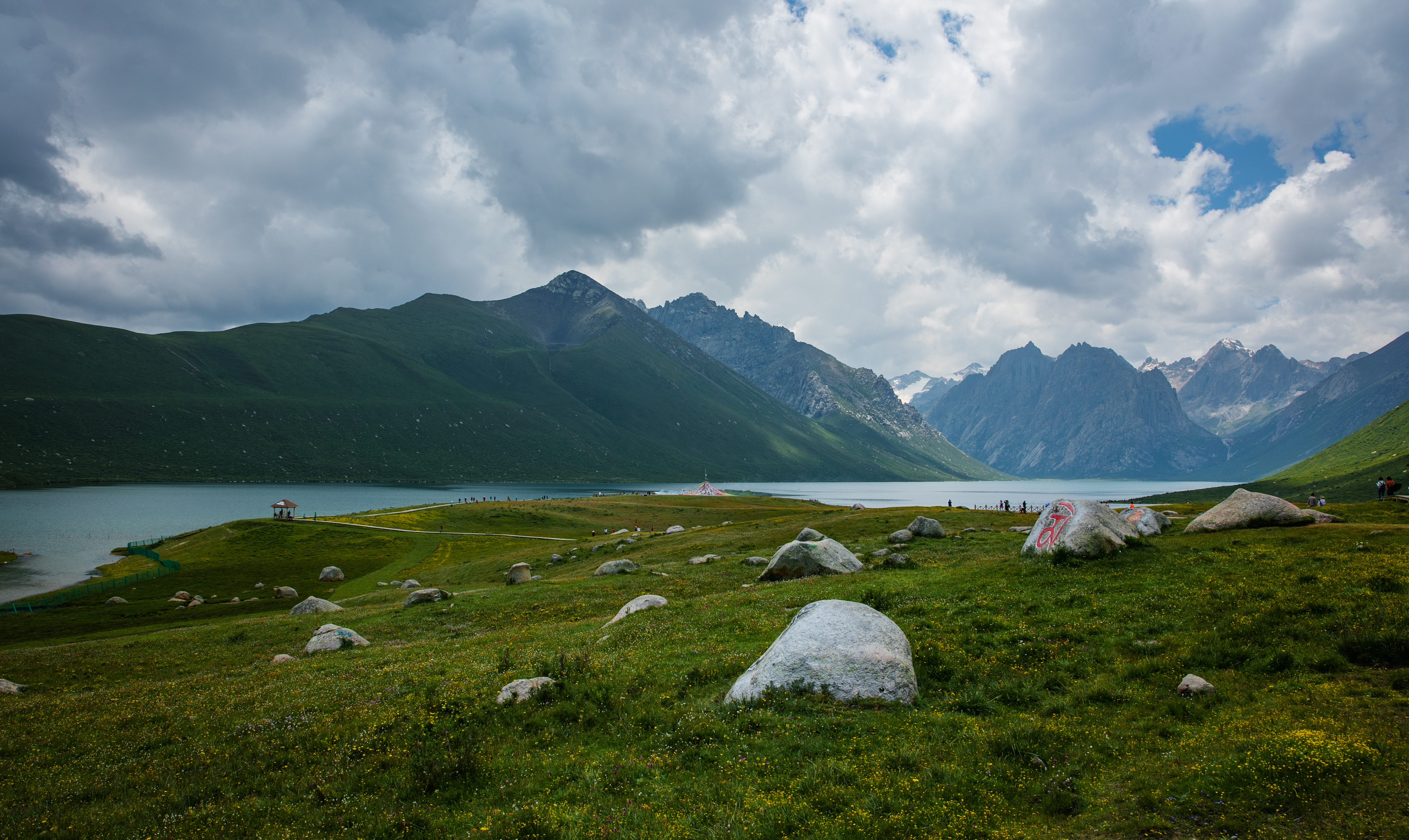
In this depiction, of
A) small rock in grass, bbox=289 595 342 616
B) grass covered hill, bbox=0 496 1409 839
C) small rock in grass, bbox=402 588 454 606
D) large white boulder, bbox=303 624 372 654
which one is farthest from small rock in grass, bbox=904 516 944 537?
small rock in grass, bbox=289 595 342 616

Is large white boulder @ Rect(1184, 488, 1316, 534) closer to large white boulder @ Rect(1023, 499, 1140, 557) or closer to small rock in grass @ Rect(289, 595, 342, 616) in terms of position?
large white boulder @ Rect(1023, 499, 1140, 557)

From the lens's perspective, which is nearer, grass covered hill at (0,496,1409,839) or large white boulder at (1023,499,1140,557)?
grass covered hill at (0,496,1409,839)

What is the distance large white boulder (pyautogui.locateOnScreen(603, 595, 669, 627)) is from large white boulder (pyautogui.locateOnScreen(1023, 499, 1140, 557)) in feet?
62.6

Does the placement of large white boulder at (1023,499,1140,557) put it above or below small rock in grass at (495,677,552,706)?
above

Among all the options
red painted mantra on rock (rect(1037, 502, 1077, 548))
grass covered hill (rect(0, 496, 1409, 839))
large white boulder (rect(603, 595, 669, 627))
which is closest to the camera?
grass covered hill (rect(0, 496, 1409, 839))

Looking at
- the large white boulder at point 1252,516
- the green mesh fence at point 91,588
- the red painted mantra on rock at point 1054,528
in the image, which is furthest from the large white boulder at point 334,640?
the green mesh fence at point 91,588

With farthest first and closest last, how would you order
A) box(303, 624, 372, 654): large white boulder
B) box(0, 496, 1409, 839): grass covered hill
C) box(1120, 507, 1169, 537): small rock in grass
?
box(1120, 507, 1169, 537): small rock in grass, box(303, 624, 372, 654): large white boulder, box(0, 496, 1409, 839): grass covered hill

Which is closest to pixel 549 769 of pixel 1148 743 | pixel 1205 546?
pixel 1148 743

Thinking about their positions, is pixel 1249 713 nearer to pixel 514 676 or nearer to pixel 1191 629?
pixel 1191 629

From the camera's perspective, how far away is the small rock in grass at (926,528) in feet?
167

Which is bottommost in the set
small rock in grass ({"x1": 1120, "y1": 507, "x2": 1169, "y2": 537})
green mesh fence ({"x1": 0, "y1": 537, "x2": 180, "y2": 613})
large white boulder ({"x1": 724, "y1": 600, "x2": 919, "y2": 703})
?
green mesh fence ({"x1": 0, "y1": 537, "x2": 180, "y2": 613})

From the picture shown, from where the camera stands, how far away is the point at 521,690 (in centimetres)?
1702

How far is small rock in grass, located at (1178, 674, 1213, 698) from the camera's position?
564 inches

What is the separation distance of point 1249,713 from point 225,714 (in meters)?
26.8
